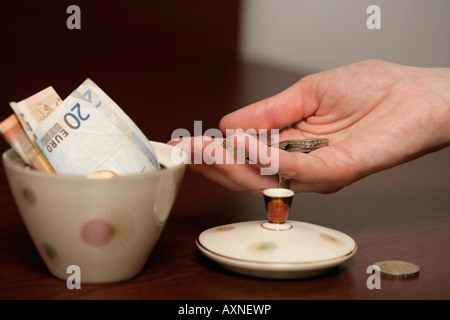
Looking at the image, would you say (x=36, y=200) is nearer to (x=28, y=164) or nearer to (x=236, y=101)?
(x=28, y=164)

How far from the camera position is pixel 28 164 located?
0.62m

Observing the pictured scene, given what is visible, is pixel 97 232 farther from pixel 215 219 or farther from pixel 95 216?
pixel 215 219

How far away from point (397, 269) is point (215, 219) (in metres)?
0.25

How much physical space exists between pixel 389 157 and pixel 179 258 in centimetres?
32

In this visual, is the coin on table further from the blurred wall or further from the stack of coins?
the blurred wall

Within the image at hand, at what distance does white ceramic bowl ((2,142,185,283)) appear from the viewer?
559 millimetres

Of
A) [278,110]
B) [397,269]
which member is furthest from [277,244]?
[278,110]

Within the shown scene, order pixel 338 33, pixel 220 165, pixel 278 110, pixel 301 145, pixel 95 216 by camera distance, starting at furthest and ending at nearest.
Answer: pixel 338 33, pixel 278 110, pixel 301 145, pixel 220 165, pixel 95 216

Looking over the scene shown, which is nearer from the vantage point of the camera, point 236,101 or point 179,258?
point 179,258

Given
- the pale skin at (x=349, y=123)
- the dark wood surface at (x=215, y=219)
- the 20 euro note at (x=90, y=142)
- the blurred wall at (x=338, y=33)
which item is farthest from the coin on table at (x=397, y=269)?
the blurred wall at (x=338, y=33)

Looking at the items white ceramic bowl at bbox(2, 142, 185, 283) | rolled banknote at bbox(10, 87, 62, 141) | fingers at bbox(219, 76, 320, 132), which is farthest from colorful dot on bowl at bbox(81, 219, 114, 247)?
fingers at bbox(219, 76, 320, 132)

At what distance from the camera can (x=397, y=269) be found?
0.64 meters
